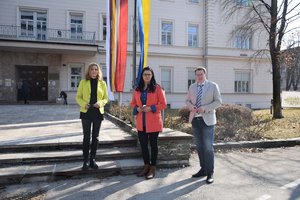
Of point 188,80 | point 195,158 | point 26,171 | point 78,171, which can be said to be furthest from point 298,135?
point 188,80

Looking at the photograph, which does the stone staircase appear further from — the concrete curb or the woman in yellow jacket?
the concrete curb

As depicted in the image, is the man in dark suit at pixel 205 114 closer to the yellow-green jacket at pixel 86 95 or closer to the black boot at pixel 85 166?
the yellow-green jacket at pixel 86 95

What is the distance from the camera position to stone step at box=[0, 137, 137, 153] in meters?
6.35

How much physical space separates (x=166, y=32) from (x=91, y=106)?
23.6 meters

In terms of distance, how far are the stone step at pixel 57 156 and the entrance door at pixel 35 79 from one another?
65.4 feet

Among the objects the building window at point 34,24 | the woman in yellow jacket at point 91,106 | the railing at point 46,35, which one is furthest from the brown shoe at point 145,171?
the building window at point 34,24

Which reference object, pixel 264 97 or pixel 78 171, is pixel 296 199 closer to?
pixel 78 171

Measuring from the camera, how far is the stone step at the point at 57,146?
6.35 meters

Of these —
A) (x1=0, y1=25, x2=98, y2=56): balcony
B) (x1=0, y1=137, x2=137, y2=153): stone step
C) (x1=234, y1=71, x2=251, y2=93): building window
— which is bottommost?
(x1=0, y1=137, x2=137, y2=153): stone step

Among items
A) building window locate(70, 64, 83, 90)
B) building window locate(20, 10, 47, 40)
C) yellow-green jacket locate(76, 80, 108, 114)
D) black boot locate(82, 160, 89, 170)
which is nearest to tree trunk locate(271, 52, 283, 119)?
yellow-green jacket locate(76, 80, 108, 114)

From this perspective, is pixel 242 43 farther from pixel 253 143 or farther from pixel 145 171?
pixel 145 171

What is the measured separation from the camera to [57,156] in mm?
6113

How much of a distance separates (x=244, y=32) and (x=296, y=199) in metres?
15.0

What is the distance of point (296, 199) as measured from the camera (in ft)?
15.2
